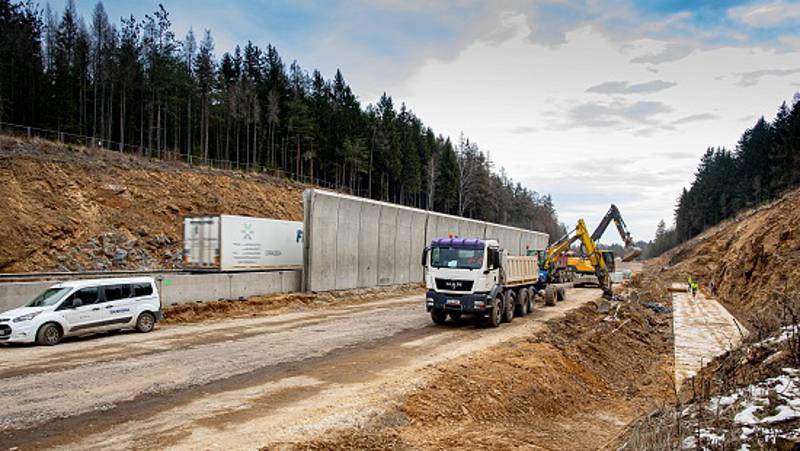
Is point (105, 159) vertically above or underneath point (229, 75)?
underneath

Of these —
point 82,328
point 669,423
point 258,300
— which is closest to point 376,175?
point 258,300

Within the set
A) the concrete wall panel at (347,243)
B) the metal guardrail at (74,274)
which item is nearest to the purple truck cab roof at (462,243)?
the concrete wall panel at (347,243)

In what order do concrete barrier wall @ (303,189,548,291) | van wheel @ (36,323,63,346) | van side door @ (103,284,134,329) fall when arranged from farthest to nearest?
concrete barrier wall @ (303,189,548,291) → van side door @ (103,284,134,329) → van wheel @ (36,323,63,346)

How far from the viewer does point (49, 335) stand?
14.9 m

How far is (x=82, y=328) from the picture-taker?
51.6 ft

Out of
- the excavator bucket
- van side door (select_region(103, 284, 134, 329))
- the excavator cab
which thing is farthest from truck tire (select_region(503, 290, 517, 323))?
the excavator cab

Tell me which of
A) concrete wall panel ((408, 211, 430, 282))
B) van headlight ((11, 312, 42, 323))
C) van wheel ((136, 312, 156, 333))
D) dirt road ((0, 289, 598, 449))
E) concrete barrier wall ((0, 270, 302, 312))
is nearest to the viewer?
dirt road ((0, 289, 598, 449))

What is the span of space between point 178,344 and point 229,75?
6832 centimetres

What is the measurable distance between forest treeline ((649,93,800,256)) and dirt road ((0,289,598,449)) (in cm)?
5757

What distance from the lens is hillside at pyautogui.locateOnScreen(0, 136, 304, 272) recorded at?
28891 millimetres

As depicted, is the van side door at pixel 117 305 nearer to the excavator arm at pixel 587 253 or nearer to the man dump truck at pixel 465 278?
the man dump truck at pixel 465 278

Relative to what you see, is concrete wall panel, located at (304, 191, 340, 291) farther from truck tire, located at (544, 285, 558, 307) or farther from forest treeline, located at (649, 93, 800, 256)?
forest treeline, located at (649, 93, 800, 256)

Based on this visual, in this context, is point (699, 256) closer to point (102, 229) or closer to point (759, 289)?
point (759, 289)

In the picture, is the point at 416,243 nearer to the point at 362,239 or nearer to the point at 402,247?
the point at 402,247
